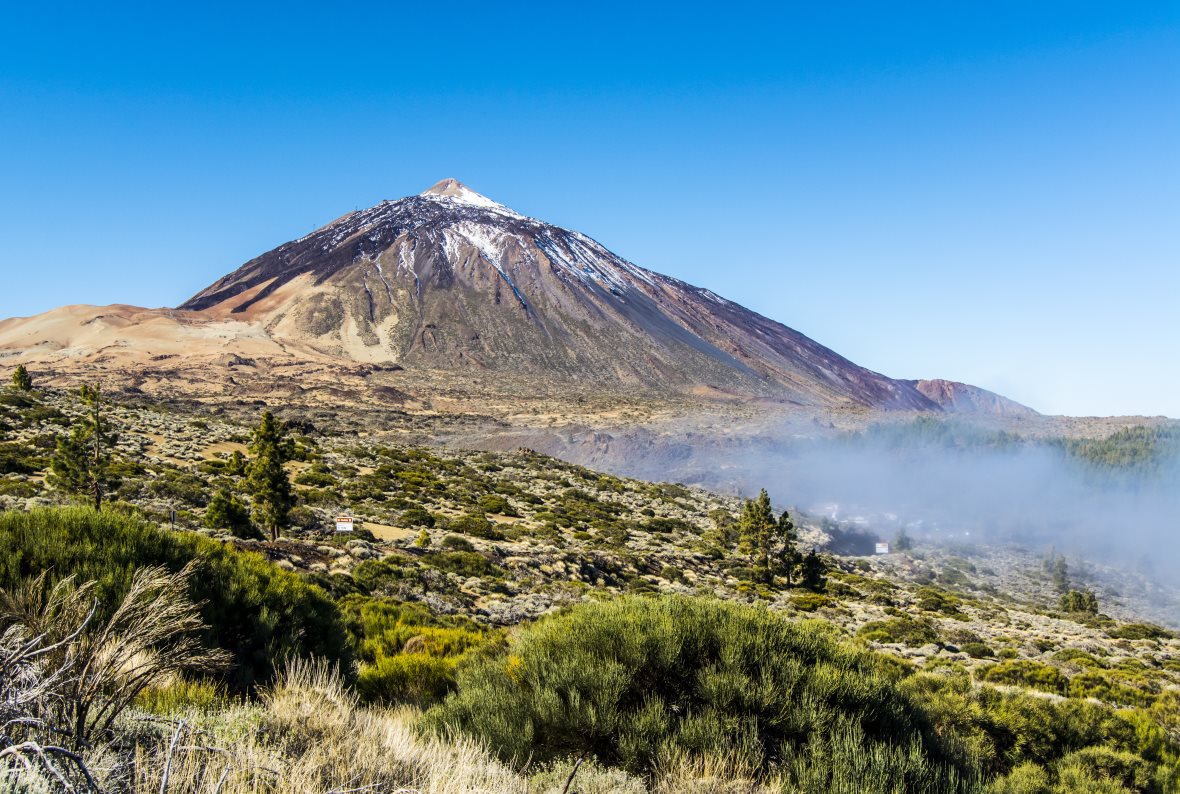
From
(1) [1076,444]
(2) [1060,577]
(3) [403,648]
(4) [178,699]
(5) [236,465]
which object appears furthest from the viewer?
(1) [1076,444]

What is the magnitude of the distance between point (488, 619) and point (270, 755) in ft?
36.4

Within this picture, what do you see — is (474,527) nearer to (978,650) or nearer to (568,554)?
(568,554)

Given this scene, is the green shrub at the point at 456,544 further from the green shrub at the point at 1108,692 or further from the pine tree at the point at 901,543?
the pine tree at the point at 901,543

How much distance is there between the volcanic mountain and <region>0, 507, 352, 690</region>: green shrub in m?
95.8

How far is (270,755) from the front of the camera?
117 inches

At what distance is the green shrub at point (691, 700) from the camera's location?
4.21 metres

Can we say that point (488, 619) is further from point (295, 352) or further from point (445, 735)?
point (295, 352)

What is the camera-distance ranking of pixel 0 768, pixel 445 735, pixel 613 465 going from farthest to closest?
pixel 613 465 → pixel 445 735 → pixel 0 768

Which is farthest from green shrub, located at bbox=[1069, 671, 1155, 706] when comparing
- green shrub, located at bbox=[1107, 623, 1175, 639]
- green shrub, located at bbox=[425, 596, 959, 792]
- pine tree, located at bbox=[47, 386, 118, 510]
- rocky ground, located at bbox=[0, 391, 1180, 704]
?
pine tree, located at bbox=[47, 386, 118, 510]

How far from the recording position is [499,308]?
432 feet

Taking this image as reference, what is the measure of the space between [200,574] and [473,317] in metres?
123

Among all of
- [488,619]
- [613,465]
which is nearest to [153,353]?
[613,465]

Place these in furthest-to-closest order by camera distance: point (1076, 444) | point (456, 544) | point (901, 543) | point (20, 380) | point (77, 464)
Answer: point (1076, 444) < point (901, 543) < point (20, 380) < point (456, 544) < point (77, 464)

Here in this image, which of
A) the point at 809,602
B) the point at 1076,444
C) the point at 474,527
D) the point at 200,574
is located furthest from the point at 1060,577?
the point at 200,574
